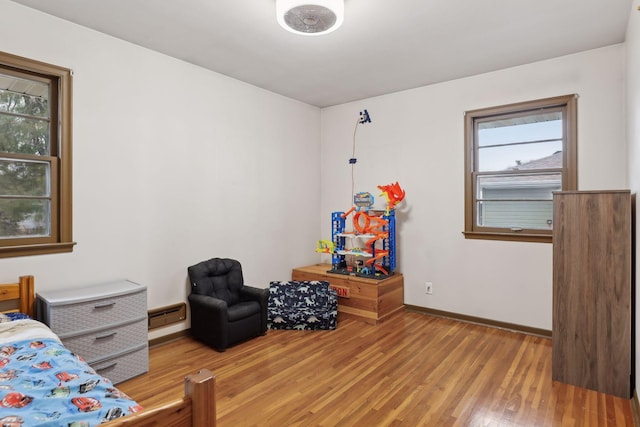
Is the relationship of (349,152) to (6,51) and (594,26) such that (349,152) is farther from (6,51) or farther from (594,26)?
(6,51)

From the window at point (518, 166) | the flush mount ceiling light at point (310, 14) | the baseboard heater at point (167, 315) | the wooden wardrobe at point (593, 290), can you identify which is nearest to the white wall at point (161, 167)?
the baseboard heater at point (167, 315)

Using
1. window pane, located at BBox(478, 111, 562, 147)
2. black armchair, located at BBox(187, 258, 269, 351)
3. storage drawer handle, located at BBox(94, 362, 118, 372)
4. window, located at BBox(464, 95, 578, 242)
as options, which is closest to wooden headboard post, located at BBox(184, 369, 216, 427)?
storage drawer handle, located at BBox(94, 362, 118, 372)

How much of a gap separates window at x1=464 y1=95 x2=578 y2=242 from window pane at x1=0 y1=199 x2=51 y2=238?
3.90 meters

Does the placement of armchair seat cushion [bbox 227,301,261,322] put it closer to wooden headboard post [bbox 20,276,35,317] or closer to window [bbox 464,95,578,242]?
wooden headboard post [bbox 20,276,35,317]

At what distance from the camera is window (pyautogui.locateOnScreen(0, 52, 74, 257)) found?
2553 mm

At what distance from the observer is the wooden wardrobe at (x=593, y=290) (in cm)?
243

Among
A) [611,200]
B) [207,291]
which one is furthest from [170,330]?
[611,200]

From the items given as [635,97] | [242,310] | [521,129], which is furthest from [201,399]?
[521,129]

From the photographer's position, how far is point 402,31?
9.45 feet

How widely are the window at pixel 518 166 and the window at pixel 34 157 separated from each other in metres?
3.76

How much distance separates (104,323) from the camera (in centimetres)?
257

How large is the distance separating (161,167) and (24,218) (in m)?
1.09

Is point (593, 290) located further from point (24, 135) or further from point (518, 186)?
point (24, 135)

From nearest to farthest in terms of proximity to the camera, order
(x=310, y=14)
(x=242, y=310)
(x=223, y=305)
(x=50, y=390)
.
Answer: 1. (x=50, y=390)
2. (x=310, y=14)
3. (x=223, y=305)
4. (x=242, y=310)
